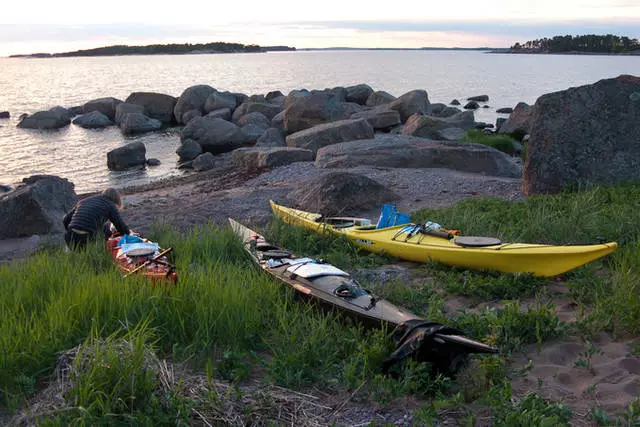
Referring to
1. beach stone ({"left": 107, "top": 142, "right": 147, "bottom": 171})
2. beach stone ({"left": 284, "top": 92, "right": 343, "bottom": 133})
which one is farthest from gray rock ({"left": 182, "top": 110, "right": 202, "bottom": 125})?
beach stone ({"left": 107, "top": 142, "right": 147, "bottom": 171})

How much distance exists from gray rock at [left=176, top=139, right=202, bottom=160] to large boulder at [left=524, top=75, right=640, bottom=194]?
46.2ft

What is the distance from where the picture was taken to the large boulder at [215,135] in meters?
22.6

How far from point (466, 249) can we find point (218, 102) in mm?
25686

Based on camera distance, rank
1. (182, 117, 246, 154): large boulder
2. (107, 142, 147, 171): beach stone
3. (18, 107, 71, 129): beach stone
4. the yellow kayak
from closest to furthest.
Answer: the yellow kayak, (107, 142, 147, 171): beach stone, (182, 117, 246, 154): large boulder, (18, 107, 71, 129): beach stone

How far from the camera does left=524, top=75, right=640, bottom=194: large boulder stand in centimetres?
945

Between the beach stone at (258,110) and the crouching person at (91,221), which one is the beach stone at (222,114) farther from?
the crouching person at (91,221)

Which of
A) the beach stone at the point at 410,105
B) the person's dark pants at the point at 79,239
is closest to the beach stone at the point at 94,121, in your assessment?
the beach stone at the point at 410,105

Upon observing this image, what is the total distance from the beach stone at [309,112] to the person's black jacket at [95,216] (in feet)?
48.6

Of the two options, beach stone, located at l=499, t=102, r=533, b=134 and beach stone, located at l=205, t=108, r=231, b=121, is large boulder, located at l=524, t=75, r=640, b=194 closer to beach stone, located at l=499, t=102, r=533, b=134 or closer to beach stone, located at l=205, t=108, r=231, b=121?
beach stone, located at l=499, t=102, r=533, b=134

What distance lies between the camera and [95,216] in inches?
288

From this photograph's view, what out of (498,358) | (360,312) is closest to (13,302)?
(360,312)

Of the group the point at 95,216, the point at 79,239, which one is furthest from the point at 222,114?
the point at 79,239

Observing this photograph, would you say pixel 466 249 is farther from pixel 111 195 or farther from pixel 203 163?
pixel 203 163

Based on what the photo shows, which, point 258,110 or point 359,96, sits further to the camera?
point 359,96
